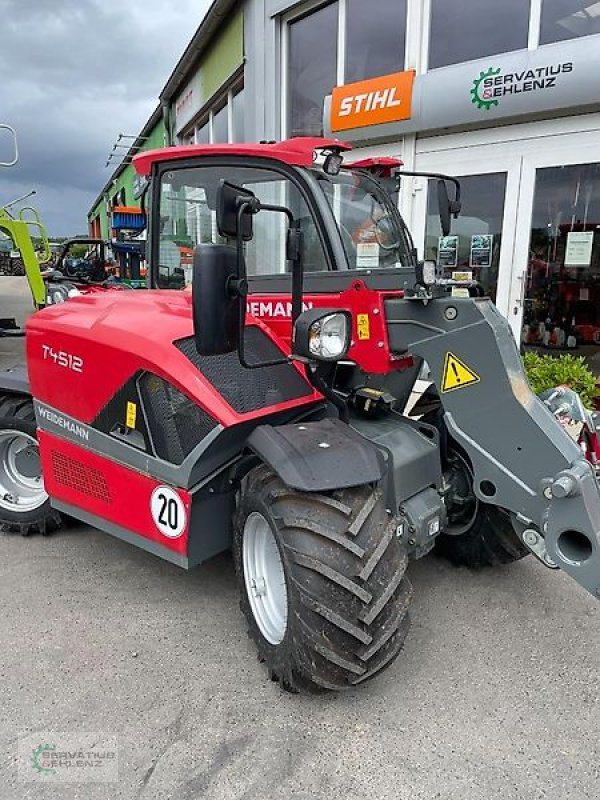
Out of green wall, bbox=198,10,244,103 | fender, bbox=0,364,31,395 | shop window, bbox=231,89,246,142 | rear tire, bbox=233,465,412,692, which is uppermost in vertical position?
green wall, bbox=198,10,244,103

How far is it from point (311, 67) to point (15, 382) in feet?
23.0

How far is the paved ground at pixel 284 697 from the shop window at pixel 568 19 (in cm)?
545

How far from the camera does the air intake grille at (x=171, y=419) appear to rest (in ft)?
8.32

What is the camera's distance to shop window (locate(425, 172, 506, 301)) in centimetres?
668

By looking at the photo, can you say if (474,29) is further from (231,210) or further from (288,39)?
(231,210)

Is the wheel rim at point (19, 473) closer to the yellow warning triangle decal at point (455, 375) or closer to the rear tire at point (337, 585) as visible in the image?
the rear tire at point (337, 585)

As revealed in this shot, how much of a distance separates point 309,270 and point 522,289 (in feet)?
14.5

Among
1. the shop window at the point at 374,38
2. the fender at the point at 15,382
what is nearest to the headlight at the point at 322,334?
the fender at the point at 15,382

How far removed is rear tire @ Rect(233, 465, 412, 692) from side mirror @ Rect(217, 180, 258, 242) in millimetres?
974

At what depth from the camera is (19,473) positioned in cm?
392

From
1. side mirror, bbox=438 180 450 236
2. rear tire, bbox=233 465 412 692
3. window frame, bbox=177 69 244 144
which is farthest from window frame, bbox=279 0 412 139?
rear tire, bbox=233 465 412 692

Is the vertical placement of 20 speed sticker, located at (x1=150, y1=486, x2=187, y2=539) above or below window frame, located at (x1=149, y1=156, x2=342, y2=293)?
below

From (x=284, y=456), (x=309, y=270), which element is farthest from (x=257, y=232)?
(x=284, y=456)

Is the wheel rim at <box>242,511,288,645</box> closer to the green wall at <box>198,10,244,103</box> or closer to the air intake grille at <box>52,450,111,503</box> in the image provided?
the air intake grille at <box>52,450,111,503</box>
